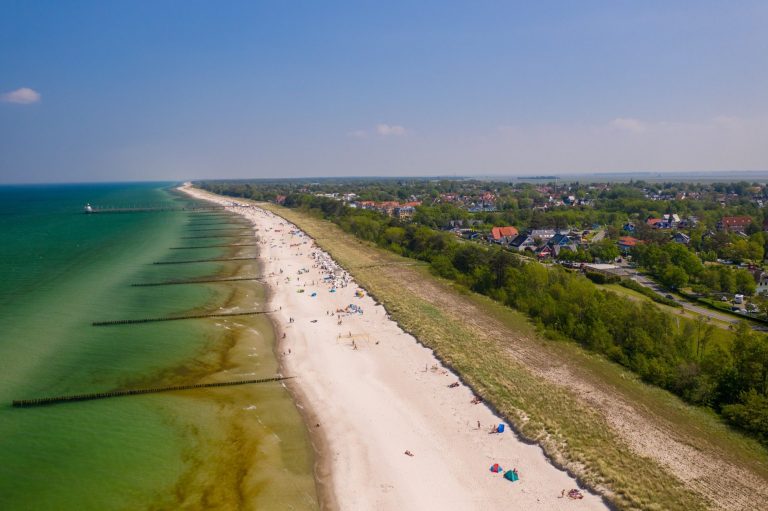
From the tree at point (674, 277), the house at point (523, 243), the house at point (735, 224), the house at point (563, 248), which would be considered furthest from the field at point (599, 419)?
the house at point (735, 224)

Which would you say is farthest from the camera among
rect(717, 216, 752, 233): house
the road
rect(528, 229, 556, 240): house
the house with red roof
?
rect(717, 216, 752, 233): house

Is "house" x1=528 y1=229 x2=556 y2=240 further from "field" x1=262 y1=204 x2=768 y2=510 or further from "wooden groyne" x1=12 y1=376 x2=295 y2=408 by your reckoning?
"wooden groyne" x1=12 y1=376 x2=295 y2=408

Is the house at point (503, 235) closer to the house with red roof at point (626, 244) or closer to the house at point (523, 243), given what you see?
the house at point (523, 243)

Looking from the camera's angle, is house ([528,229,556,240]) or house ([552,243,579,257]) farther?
house ([528,229,556,240])

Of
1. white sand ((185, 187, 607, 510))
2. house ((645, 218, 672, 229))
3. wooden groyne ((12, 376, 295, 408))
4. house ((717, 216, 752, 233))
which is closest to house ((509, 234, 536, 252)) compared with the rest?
house ((645, 218, 672, 229))

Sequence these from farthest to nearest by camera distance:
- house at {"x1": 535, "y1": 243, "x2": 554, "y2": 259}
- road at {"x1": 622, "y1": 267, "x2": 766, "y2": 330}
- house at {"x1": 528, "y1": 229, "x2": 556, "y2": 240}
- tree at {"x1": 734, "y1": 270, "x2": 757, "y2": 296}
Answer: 1. house at {"x1": 528, "y1": 229, "x2": 556, "y2": 240}
2. house at {"x1": 535, "y1": 243, "x2": 554, "y2": 259}
3. tree at {"x1": 734, "y1": 270, "x2": 757, "y2": 296}
4. road at {"x1": 622, "y1": 267, "x2": 766, "y2": 330}

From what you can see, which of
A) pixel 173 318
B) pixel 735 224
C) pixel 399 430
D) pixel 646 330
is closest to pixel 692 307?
pixel 646 330

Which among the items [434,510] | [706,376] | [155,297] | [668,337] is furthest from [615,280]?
[155,297]
